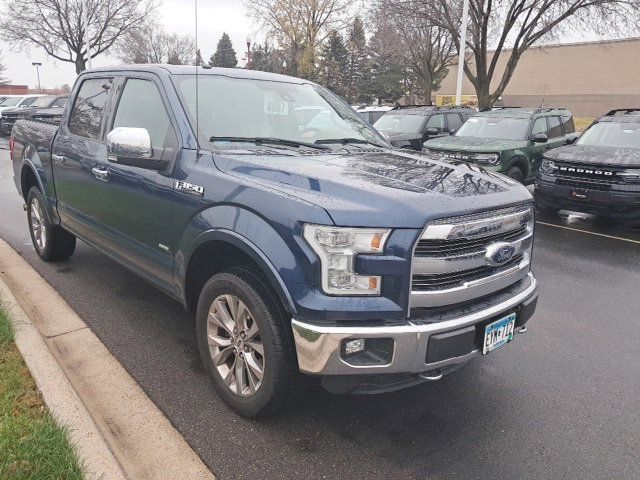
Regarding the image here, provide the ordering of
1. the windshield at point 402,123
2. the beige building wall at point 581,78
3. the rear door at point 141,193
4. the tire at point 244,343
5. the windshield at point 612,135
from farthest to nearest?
the beige building wall at point 581,78 → the windshield at point 402,123 → the windshield at point 612,135 → the rear door at point 141,193 → the tire at point 244,343

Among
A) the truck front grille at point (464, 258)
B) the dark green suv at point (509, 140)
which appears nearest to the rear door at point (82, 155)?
the truck front grille at point (464, 258)

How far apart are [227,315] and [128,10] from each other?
34.5m

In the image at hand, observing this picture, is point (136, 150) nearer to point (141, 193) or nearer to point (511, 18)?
point (141, 193)

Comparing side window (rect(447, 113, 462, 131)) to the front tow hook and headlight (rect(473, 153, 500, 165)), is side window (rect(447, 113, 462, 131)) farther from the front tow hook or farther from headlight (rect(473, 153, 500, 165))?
the front tow hook

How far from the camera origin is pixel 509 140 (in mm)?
9812

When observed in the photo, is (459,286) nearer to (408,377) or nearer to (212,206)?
(408,377)

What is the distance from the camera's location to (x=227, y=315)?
9.27 feet

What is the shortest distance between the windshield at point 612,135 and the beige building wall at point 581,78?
37.5 m

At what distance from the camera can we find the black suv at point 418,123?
1171cm

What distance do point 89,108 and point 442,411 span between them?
3.67 m

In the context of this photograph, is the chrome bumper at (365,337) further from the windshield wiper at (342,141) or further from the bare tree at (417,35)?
the bare tree at (417,35)

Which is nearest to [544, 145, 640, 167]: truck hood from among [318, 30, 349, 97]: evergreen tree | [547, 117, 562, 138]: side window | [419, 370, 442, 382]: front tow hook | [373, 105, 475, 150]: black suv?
[547, 117, 562, 138]: side window

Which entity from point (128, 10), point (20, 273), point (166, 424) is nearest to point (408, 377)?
point (166, 424)

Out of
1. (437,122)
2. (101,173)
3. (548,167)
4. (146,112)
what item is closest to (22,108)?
(437,122)
